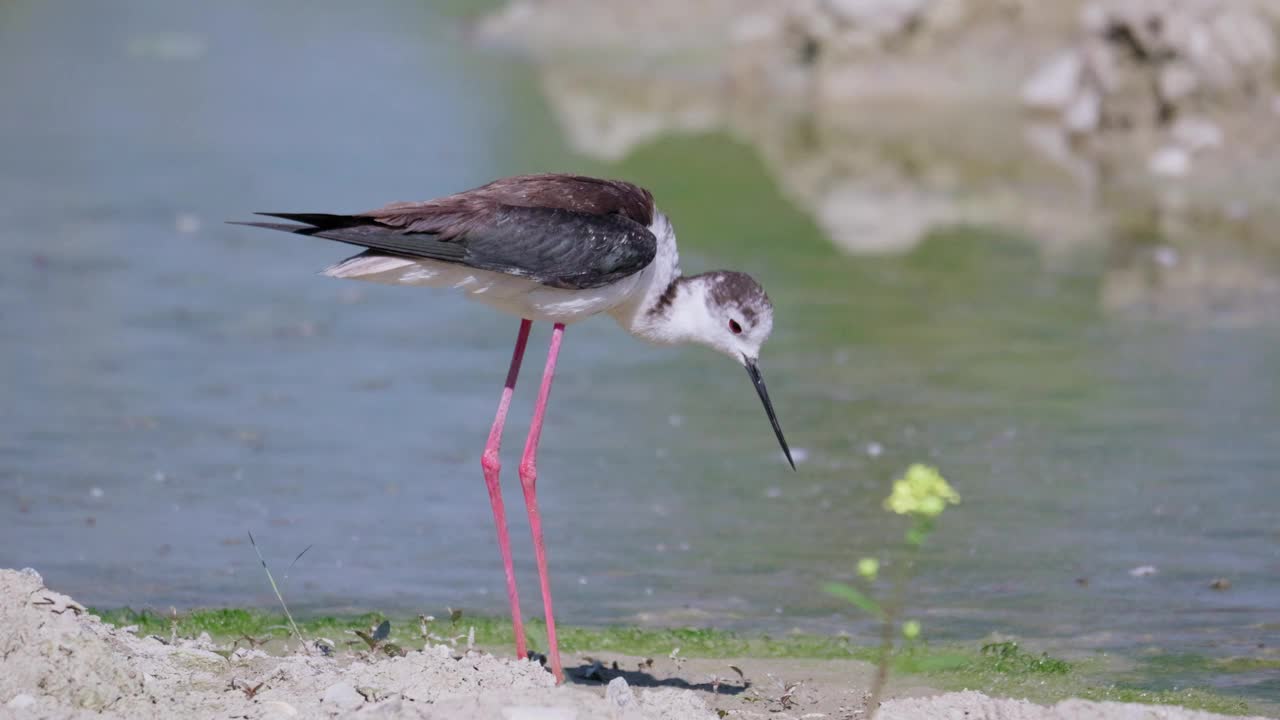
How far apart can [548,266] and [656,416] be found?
320cm

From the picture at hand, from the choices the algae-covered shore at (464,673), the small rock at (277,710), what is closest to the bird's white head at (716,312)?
the algae-covered shore at (464,673)

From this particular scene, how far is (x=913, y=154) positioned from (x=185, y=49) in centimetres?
974

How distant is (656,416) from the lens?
885 centimetres

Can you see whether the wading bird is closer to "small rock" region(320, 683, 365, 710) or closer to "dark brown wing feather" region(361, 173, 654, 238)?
"dark brown wing feather" region(361, 173, 654, 238)

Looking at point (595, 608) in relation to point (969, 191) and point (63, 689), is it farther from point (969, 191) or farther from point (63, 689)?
point (969, 191)

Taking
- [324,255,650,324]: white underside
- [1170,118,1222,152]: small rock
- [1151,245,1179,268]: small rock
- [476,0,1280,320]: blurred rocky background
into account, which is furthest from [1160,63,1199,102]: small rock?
[324,255,650,324]: white underside

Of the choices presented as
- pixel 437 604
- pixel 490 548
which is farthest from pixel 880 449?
pixel 437 604

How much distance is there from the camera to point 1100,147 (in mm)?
16531

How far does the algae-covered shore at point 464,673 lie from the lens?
4.80m

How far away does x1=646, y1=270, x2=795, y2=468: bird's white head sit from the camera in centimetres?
605

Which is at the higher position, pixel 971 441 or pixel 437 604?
pixel 971 441

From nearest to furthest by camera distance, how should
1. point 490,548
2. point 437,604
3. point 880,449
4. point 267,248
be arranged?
point 437,604
point 490,548
point 880,449
point 267,248

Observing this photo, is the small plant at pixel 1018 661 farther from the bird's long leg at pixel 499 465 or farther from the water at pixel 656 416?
the bird's long leg at pixel 499 465

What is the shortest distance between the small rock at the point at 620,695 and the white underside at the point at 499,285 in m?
1.27
